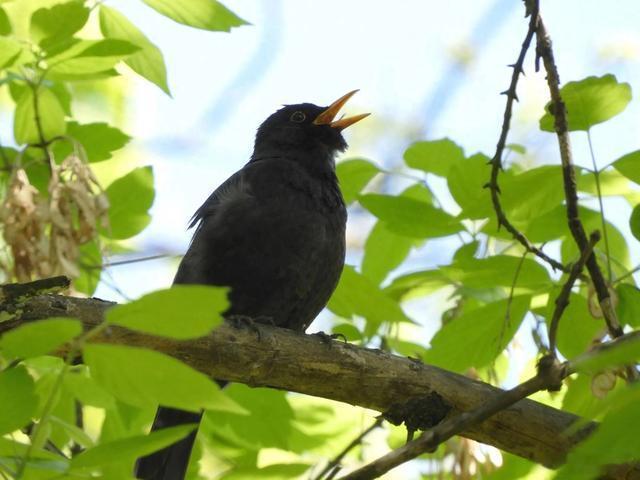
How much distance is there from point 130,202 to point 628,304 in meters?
1.98

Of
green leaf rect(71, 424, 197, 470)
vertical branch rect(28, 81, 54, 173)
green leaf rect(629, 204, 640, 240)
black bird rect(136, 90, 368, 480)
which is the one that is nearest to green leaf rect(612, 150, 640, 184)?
green leaf rect(629, 204, 640, 240)

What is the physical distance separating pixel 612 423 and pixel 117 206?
9.05 feet

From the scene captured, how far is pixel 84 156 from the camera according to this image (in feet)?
11.3

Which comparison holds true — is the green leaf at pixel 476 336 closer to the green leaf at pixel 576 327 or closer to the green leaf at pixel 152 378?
the green leaf at pixel 576 327

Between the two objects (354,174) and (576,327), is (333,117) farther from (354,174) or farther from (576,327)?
(576,327)

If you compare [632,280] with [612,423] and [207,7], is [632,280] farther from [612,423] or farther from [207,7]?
[612,423]

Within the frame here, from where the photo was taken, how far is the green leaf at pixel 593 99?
3.05 meters

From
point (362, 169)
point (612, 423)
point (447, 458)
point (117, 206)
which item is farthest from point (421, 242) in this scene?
point (612, 423)

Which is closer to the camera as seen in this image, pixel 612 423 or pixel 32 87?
pixel 612 423

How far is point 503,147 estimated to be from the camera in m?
3.21

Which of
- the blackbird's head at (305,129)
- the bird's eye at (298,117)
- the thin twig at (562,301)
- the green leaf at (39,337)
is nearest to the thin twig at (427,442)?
the thin twig at (562,301)

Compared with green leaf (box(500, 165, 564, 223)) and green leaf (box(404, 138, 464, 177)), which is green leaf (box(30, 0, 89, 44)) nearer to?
green leaf (box(404, 138, 464, 177))

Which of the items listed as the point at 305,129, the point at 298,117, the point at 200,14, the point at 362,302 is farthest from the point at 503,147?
the point at 298,117

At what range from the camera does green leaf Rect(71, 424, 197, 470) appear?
1635 mm
